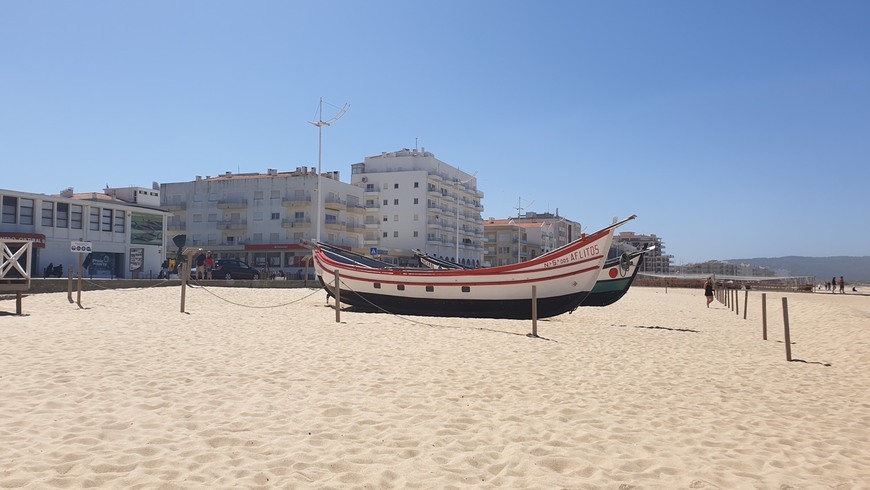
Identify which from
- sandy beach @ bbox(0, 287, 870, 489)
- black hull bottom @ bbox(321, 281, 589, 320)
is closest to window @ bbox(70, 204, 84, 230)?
black hull bottom @ bbox(321, 281, 589, 320)

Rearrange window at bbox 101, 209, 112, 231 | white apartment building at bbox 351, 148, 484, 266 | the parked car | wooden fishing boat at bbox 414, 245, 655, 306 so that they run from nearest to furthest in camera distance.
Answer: wooden fishing boat at bbox 414, 245, 655, 306
the parked car
window at bbox 101, 209, 112, 231
white apartment building at bbox 351, 148, 484, 266

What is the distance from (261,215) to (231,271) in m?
25.5

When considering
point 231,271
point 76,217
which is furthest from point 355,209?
point 76,217

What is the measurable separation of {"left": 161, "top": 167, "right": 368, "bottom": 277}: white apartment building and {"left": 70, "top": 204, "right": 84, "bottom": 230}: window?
21.3 metres

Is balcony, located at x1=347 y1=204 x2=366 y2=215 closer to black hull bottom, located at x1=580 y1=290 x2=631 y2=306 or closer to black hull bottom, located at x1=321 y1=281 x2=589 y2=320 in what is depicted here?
black hull bottom, located at x1=580 y1=290 x2=631 y2=306

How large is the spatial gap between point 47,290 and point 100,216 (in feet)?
66.4

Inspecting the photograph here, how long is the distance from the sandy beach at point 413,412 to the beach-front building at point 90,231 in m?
29.6

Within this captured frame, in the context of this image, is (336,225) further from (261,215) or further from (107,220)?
(107,220)

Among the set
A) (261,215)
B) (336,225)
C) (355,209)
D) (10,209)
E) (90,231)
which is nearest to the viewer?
(10,209)

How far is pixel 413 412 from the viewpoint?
633 centimetres

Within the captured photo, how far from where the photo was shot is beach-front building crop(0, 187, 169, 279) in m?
36.4

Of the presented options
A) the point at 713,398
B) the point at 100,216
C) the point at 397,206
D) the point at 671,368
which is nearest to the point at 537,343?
the point at 671,368

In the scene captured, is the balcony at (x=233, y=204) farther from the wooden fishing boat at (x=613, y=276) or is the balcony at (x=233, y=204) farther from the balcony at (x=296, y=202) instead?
the wooden fishing boat at (x=613, y=276)

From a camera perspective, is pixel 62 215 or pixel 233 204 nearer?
pixel 62 215
